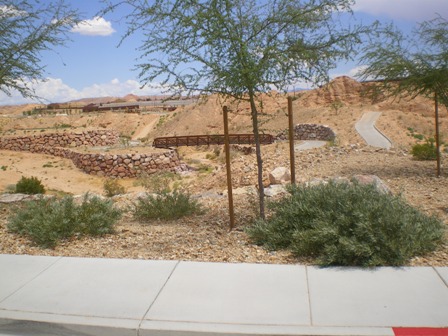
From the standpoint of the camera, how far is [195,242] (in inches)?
294

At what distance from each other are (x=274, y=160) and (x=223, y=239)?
13.2 m

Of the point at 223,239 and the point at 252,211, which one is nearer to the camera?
the point at 223,239

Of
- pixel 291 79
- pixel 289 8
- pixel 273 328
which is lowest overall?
pixel 273 328

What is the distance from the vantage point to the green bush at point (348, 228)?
594cm

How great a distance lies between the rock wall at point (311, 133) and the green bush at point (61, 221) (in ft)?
107

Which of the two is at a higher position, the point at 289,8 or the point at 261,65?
the point at 289,8

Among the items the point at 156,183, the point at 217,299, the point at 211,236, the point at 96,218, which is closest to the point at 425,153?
the point at 156,183

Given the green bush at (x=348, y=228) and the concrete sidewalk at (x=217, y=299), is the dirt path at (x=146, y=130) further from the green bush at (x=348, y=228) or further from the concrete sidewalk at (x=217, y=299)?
the concrete sidewalk at (x=217, y=299)

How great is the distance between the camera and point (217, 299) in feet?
16.9

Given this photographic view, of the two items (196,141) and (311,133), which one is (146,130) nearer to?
(196,141)

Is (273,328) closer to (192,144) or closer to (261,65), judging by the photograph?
(261,65)

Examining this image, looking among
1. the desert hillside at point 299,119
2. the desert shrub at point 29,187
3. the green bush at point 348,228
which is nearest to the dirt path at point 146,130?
the desert hillside at point 299,119

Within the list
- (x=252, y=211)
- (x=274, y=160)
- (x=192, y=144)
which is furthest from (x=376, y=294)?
(x=192, y=144)

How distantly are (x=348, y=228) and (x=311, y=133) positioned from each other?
38349 millimetres
